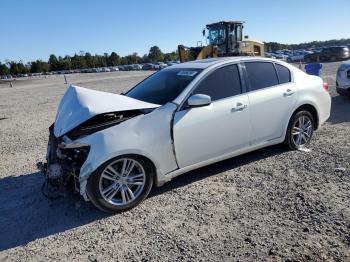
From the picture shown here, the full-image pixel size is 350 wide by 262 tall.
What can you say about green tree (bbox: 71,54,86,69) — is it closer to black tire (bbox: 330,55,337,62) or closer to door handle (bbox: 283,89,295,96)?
black tire (bbox: 330,55,337,62)

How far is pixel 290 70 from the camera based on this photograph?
217 inches

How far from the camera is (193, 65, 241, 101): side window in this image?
455 cm

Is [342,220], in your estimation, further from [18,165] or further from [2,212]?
[18,165]

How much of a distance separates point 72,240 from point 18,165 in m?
3.10

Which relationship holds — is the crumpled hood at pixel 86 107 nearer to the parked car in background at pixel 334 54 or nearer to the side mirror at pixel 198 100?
the side mirror at pixel 198 100

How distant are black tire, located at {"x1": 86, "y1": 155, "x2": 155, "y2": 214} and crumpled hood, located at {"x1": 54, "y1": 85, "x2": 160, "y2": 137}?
62 centimetres

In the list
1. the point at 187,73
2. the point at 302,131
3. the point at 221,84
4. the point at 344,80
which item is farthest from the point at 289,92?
the point at 344,80

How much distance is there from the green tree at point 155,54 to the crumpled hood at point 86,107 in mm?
132176

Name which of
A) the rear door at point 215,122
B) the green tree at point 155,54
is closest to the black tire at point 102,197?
the rear door at point 215,122

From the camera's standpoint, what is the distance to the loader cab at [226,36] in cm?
2088

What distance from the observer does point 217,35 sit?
2133cm

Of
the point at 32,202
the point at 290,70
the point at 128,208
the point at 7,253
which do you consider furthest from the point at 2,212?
the point at 290,70

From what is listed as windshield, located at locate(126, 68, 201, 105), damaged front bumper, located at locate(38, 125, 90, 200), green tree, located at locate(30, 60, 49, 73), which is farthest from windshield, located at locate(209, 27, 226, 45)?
green tree, located at locate(30, 60, 49, 73)

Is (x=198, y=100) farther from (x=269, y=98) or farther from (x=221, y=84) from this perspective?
(x=269, y=98)
